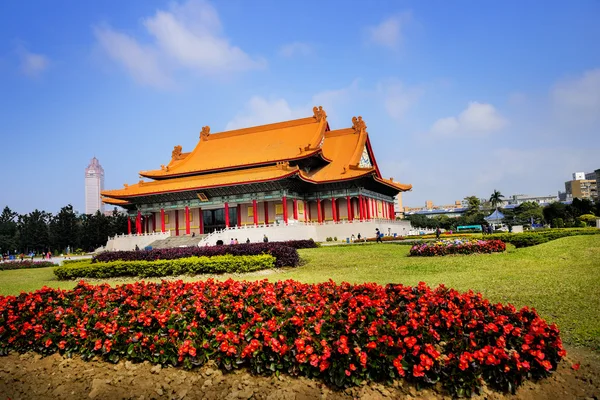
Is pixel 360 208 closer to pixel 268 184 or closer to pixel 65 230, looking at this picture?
pixel 268 184

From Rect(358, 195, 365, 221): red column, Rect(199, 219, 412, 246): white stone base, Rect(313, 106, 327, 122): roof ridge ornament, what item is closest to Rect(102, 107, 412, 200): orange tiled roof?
Rect(313, 106, 327, 122): roof ridge ornament

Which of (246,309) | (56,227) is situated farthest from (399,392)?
(56,227)

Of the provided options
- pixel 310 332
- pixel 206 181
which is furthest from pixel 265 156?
pixel 310 332

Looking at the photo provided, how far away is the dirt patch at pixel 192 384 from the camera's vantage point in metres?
4.77

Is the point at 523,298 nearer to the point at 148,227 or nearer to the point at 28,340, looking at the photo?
the point at 28,340

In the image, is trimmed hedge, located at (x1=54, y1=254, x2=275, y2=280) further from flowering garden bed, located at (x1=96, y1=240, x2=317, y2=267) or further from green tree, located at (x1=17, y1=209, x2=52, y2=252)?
green tree, located at (x1=17, y1=209, x2=52, y2=252)

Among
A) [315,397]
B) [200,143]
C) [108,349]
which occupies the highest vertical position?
[200,143]

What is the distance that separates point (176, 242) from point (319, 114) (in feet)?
64.3

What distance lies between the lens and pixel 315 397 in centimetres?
488

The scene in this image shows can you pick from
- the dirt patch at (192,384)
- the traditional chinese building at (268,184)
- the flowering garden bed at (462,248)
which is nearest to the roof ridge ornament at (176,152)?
the traditional chinese building at (268,184)

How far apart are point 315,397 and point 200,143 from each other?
45037 millimetres

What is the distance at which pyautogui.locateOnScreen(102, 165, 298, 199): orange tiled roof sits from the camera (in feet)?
117

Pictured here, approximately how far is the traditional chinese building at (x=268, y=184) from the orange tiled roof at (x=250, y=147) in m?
0.10

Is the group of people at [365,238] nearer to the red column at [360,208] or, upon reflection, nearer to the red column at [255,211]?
the red column at [360,208]
